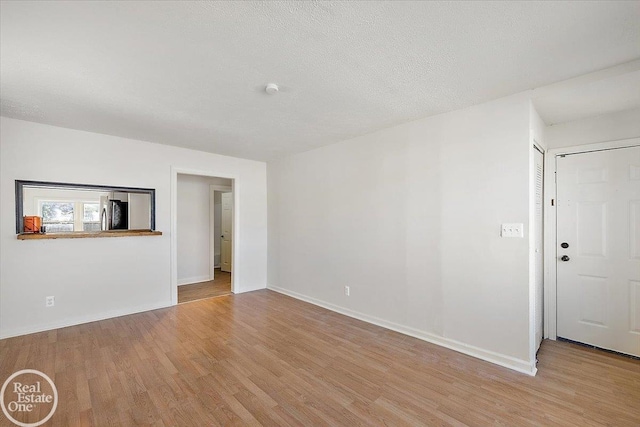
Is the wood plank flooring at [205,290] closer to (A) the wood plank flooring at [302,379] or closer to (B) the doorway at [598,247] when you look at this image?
(A) the wood plank flooring at [302,379]

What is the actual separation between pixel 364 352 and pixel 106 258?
11.6ft

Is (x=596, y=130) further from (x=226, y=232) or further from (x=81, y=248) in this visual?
(x=226, y=232)

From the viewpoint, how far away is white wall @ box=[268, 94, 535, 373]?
100.0 inches

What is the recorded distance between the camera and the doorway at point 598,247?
2.69m

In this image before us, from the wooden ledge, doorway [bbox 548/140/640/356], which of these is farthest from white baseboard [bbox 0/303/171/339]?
doorway [bbox 548/140/640/356]

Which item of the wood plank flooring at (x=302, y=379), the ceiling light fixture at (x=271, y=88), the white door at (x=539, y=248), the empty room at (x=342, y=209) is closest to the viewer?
the empty room at (x=342, y=209)

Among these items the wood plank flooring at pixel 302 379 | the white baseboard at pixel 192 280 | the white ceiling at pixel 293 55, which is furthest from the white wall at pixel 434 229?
the white baseboard at pixel 192 280

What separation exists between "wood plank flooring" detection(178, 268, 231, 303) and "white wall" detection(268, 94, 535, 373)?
5.98ft

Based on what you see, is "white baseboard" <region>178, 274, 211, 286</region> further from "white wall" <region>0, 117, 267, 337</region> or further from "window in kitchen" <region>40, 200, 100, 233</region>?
"window in kitchen" <region>40, 200, 100, 233</region>

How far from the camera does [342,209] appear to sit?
13.3 feet

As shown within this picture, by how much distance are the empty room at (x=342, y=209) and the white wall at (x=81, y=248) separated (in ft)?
0.08

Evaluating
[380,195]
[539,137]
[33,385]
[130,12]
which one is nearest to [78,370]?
[33,385]

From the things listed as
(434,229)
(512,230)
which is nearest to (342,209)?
(434,229)

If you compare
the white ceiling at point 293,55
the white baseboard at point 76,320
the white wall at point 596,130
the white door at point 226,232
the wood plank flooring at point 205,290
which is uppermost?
the white ceiling at point 293,55
